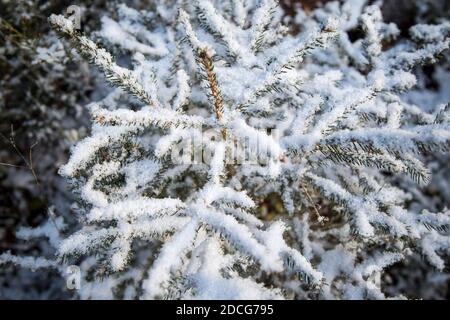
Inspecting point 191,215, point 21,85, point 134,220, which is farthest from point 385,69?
point 21,85

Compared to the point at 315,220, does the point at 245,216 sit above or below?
above

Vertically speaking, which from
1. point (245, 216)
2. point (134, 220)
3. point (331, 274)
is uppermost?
point (134, 220)

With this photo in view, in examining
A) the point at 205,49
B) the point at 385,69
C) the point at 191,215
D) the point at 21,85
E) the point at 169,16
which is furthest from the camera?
the point at 21,85

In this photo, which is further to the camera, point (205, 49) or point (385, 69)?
point (385, 69)

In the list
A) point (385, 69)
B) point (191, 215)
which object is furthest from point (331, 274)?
point (385, 69)

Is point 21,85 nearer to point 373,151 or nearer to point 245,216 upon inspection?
point 245,216
